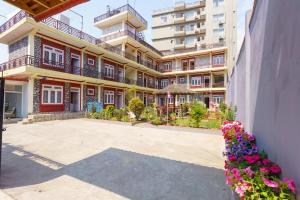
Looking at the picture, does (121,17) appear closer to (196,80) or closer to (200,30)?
(196,80)

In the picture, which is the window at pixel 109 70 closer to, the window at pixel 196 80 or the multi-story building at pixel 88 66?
the multi-story building at pixel 88 66

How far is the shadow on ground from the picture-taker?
348 cm

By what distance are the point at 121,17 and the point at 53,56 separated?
11.8 m

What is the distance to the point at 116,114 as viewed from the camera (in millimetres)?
16250

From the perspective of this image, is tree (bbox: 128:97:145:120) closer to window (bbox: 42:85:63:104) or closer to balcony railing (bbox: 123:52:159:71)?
window (bbox: 42:85:63:104)

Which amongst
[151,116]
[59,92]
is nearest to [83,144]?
[151,116]

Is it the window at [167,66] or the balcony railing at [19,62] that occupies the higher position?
the window at [167,66]

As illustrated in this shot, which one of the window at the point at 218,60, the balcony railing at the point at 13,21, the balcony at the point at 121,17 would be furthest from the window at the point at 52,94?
the window at the point at 218,60

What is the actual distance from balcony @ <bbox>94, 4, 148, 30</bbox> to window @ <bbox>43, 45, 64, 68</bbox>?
426 inches

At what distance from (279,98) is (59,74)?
1585cm

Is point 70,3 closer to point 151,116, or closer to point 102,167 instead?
point 102,167

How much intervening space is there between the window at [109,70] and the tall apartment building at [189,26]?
13673 millimetres

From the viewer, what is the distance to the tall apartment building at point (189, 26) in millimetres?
31755

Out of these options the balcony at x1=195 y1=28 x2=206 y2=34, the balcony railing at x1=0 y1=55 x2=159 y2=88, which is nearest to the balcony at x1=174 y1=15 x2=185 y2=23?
the balcony at x1=195 y1=28 x2=206 y2=34
